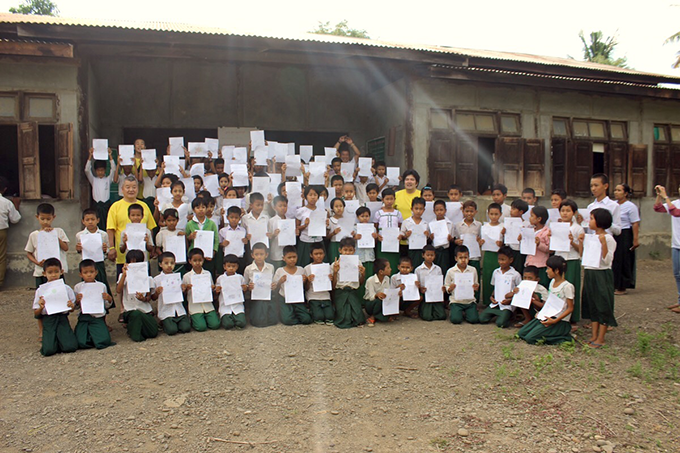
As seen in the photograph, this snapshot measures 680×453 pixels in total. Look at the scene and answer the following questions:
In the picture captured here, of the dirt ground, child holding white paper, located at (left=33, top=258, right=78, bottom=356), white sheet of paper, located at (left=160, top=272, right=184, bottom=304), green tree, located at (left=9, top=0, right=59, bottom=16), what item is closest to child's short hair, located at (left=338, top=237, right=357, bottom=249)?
the dirt ground

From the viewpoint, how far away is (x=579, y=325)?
17.5 ft

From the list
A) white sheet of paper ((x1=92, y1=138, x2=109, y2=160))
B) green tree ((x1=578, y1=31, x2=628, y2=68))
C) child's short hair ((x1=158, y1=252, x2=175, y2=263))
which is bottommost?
child's short hair ((x1=158, y1=252, x2=175, y2=263))

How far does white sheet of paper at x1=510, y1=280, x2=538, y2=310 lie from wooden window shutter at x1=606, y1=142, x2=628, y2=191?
249 inches

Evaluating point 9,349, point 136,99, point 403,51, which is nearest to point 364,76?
point 403,51

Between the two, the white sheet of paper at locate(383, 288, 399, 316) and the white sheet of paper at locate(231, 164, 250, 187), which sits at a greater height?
the white sheet of paper at locate(231, 164, 250, 187)

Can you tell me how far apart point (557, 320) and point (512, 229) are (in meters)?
1.25

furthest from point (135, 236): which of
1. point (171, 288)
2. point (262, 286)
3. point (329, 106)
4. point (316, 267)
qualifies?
point (329, 106)

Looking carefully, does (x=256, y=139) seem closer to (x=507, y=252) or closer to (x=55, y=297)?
(x=55, y=297)

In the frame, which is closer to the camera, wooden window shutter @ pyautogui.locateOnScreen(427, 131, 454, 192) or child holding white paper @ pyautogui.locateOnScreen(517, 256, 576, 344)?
child holding white paper @ pyautogui.locateOnScreen(517, 256, 576, 344)

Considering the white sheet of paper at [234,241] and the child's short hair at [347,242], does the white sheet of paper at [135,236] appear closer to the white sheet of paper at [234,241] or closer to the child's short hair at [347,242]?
the white sheet of paper at [234,241]

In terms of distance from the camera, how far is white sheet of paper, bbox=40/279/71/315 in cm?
451

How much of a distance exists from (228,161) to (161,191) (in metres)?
1.20

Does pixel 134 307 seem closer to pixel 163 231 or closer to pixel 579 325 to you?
pixel 163 231

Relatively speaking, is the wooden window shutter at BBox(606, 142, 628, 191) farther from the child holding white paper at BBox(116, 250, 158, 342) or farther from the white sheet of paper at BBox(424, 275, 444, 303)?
the child holding white paper at BBox(116, 250, 158, 342)
